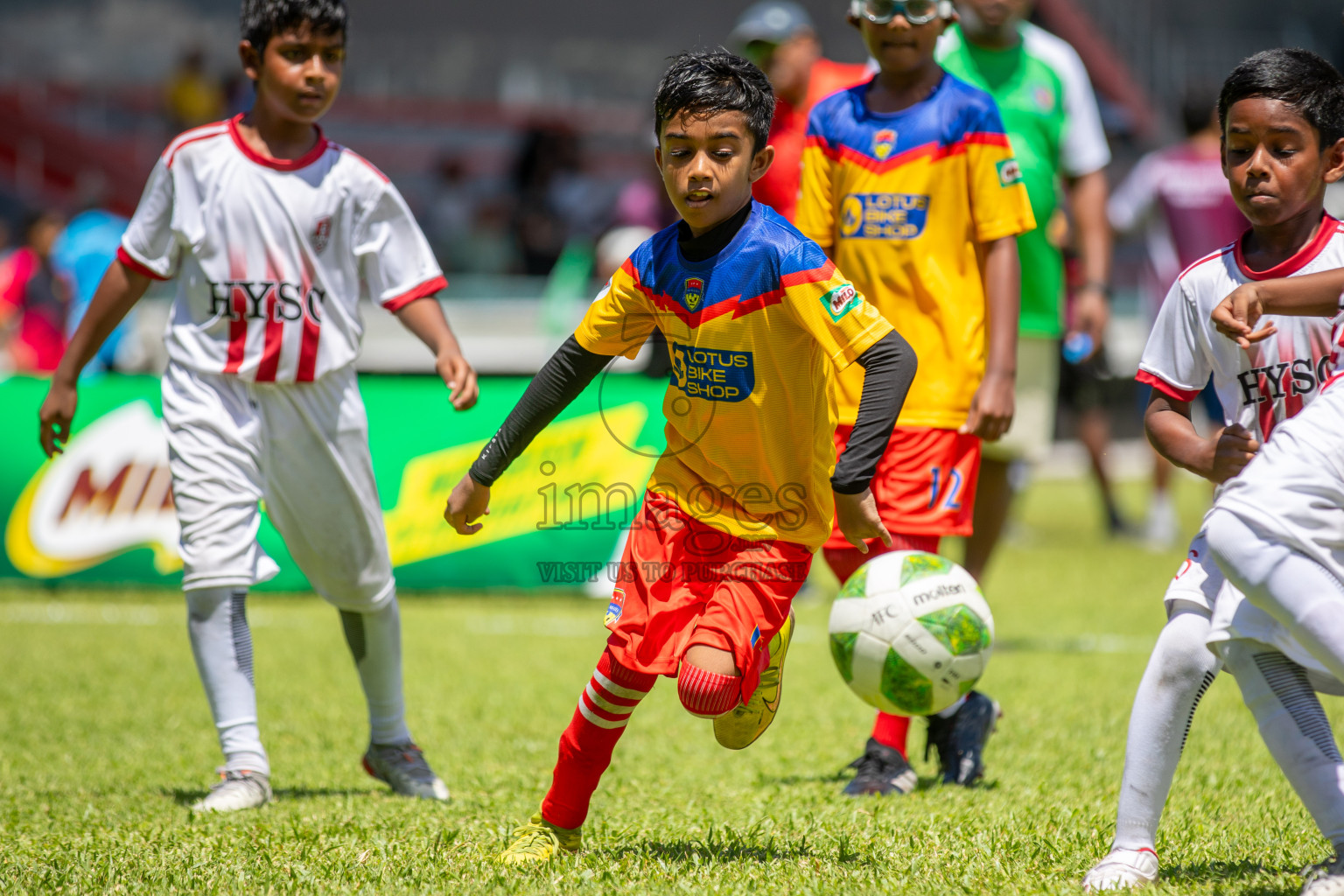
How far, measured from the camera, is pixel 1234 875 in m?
3.13

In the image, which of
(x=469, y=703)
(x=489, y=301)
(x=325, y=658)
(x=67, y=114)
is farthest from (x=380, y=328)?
(x=469, y=703)

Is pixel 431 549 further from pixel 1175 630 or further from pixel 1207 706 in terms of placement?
pixel 1175 630

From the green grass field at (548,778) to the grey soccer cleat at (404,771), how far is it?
0.07m

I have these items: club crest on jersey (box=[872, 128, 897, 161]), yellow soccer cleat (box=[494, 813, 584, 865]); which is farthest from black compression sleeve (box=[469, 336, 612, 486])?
club crest on jersey (box=[872, 128, 897, 161])

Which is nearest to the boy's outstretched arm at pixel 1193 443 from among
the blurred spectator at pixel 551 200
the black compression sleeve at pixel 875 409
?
the black compression sleeve at pixel 875 409

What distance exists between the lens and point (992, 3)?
483cm

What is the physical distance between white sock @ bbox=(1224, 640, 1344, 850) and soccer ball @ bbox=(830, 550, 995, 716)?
0.79 m

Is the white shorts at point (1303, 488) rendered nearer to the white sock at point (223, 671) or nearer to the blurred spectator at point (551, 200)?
the white sock at point (223, 671)

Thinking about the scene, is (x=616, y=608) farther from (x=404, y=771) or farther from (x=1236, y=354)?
(x=1236, y=354)

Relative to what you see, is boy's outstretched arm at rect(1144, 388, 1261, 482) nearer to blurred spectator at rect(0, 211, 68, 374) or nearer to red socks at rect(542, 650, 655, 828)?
red socks at rect(542, 650, 655, 828)

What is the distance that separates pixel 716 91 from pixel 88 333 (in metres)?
2.19

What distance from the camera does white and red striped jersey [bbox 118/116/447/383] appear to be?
4.19 metres

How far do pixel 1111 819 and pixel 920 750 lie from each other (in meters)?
1.22

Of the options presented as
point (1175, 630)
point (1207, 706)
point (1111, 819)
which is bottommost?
point (1207, 706)
